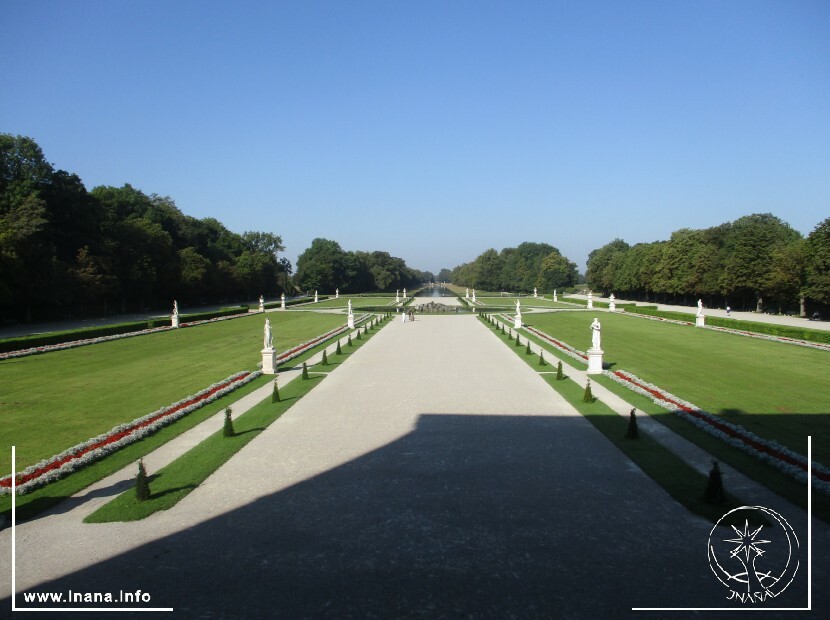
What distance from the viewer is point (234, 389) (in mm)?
20094

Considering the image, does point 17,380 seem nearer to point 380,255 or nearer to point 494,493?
point 494,493

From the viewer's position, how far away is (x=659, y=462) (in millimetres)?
11586

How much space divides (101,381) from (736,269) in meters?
61.7

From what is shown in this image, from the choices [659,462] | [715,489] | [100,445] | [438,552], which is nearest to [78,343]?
[100,445]

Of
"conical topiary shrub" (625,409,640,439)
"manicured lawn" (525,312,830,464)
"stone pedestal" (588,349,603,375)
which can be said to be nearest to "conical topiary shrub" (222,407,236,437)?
"conical topiary shrub" (625,409,640,439)

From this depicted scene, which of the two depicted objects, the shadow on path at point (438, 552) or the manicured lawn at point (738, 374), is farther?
the manicured lawn at point (738, 374)

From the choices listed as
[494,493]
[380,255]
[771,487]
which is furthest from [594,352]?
[380,255]

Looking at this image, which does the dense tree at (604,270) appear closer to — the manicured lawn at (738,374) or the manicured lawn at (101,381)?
the manicured lawn at (738,374)

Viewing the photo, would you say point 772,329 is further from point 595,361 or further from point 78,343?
point 78,343

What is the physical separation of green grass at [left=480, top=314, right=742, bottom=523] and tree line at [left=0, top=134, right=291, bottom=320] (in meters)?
41.3

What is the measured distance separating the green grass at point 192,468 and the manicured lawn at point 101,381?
3224mm

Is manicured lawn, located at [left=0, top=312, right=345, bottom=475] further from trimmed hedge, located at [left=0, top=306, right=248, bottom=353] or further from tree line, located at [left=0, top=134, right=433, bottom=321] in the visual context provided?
tree line, located at [left=0, top=134, right=433, bottom=321]

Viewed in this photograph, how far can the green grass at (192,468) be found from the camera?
9445 millimetres

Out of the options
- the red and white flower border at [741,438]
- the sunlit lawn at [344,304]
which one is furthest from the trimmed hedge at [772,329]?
the sunlit lawn at [344,304]
